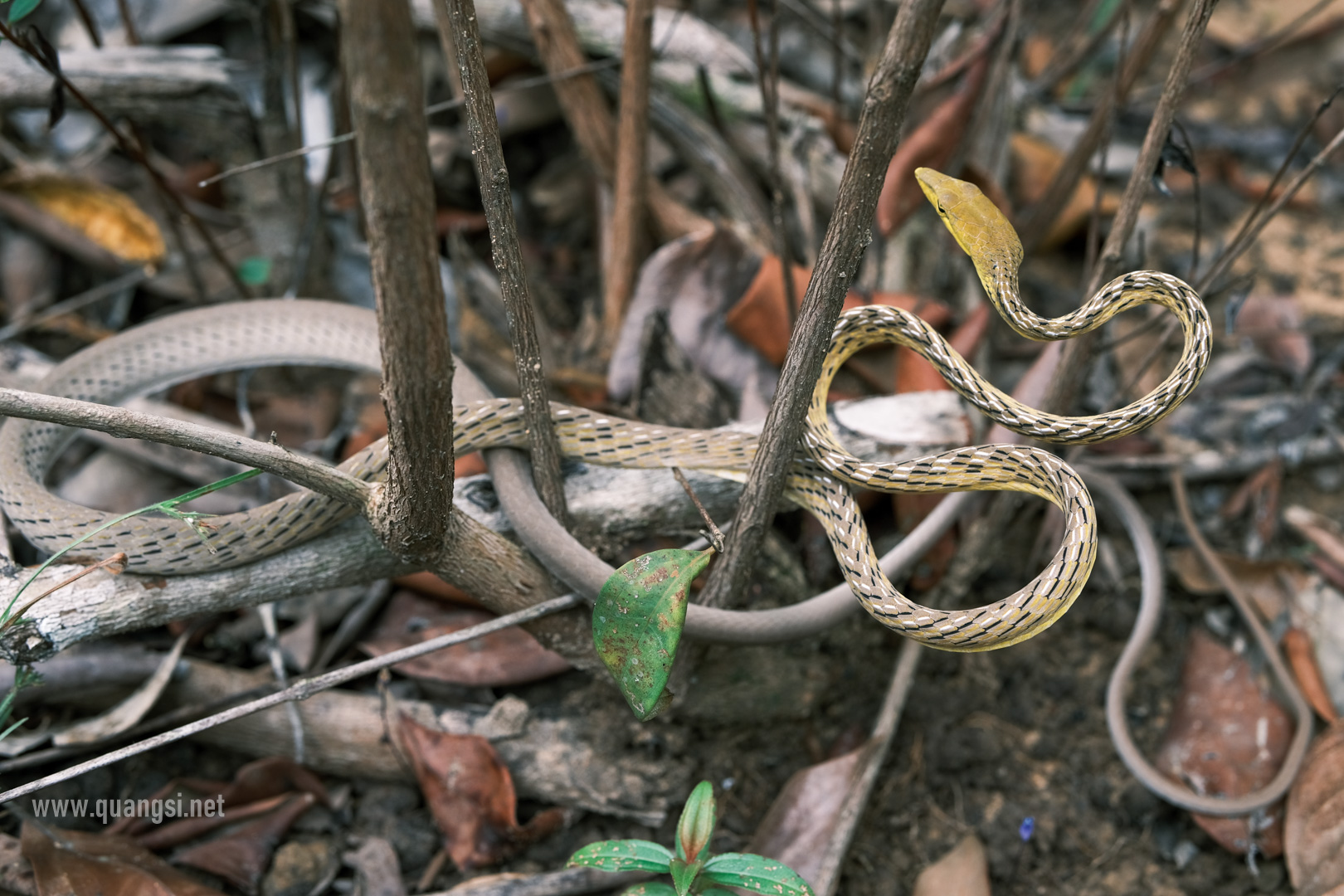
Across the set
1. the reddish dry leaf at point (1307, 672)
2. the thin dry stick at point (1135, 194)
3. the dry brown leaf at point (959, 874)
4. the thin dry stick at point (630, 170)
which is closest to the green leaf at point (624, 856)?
the dry brown leaf at point (959, 874)

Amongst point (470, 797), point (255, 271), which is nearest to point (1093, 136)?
point (470, 797)

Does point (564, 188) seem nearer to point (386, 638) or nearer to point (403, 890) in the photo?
point (386, 638)

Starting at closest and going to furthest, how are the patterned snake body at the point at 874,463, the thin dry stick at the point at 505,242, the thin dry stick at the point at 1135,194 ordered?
the thin dry stick at the point at 505,242 < the patterned snake body at the point at 874,463 < the thin dry stick at the point at 1135,194

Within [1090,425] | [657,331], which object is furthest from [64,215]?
[1090,425]

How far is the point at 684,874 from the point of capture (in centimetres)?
164

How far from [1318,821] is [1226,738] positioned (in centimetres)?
30

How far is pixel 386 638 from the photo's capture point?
2426 millimetres

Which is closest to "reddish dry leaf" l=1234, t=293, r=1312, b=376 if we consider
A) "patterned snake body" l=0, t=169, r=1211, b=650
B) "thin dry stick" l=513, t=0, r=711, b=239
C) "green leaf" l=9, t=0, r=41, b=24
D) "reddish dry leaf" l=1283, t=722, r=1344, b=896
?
"reddish dry leaf" l=1283, t=722, r=1344, b=896

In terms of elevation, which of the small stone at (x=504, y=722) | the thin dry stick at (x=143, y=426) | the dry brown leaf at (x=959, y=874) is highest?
the thin dry stick at (x=143, y=426)

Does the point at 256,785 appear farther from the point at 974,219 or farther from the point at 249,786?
the point at 974,219

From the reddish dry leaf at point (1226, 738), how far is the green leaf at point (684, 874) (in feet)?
4.66

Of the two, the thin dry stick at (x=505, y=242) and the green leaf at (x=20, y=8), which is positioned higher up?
the green leaf at (x=20, y=8)

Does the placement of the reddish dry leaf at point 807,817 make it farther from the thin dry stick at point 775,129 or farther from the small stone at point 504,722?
the thin dry stick at point 775,129

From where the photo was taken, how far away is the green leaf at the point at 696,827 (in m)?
1.67
